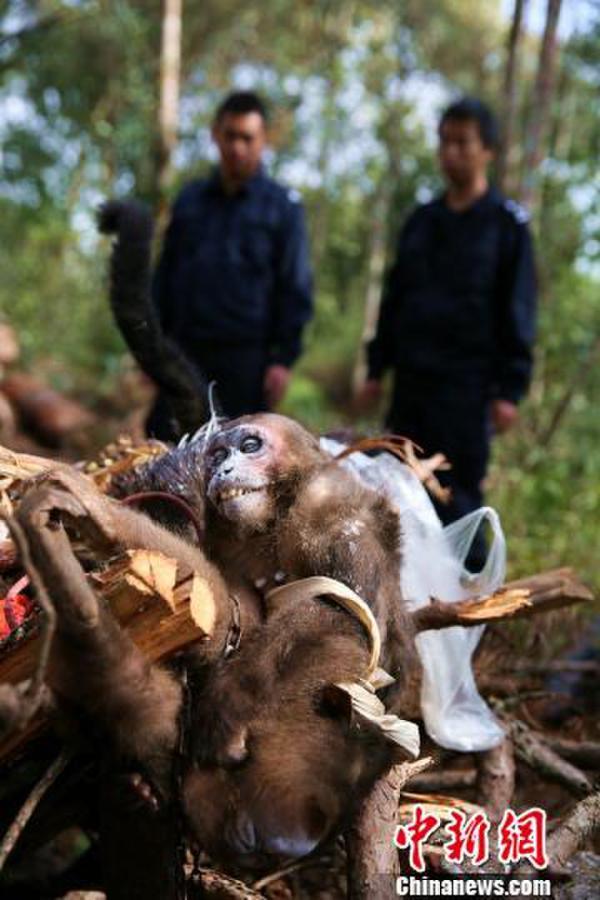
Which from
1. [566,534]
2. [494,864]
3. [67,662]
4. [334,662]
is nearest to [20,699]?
[67,662]

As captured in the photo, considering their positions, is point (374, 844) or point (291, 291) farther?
point (291, 291)

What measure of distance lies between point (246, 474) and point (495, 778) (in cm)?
107

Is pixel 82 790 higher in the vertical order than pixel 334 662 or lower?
lower

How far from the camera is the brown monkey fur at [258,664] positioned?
1587mm

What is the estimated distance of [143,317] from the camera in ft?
→ 10.3

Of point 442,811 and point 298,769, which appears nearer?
point 298,769

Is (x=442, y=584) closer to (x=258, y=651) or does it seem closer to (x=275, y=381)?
(x=258, y=651)

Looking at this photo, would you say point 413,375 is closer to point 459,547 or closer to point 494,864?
point 459,547

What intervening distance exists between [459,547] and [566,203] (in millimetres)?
6020

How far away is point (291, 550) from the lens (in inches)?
84.0

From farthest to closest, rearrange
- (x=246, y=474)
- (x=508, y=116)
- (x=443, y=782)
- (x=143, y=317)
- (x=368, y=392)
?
1. (x=508, y=116)
2. (x=368, y=392)
3. (x=143, y=317)
4. (x=443, y=782)
5. (x=246, y=474)

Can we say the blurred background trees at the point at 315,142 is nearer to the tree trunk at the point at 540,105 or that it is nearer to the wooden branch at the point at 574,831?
the tree trunk at the point at 540,105

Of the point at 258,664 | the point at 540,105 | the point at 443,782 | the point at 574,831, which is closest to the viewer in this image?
the point at 258,664

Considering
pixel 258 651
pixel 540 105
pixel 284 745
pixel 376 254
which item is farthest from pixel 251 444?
pixel 376 254
